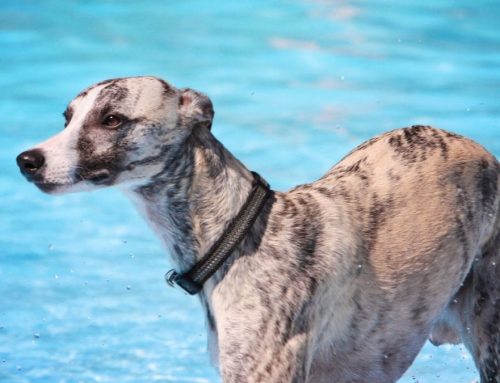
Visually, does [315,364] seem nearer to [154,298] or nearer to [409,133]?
[409,133]

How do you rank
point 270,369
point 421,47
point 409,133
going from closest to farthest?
point 270,369
point 409,133
point 421,47

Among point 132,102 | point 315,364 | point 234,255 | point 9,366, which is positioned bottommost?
point 9,366

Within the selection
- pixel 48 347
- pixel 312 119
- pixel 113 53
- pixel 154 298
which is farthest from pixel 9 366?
pixel 113 53

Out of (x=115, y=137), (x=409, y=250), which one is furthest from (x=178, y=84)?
(x=115, y=137)

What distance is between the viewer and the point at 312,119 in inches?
321

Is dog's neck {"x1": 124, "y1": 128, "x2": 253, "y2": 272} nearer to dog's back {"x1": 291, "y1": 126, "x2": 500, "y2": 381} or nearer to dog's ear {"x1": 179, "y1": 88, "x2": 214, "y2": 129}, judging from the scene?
dog's ear {"x1": 179, "y1": 88, "x2": 214, "y2": 129}

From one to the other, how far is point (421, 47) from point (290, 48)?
1.04 m

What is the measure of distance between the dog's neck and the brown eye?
0.61ft

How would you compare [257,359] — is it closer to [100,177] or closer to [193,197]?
[193,197]

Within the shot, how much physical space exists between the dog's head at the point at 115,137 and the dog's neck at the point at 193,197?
0.04m

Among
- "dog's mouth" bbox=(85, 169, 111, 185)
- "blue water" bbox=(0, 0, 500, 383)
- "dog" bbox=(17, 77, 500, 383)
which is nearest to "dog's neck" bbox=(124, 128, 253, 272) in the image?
"dog" bbox=(17, 77, 500, 383)

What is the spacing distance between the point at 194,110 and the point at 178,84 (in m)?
5.09

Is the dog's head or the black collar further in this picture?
the black collar

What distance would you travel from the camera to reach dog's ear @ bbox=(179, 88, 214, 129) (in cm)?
358
